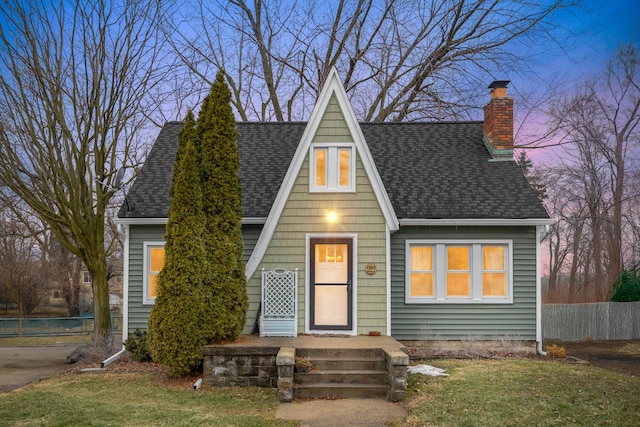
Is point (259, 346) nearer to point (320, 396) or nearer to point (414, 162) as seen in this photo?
point (320, 396)

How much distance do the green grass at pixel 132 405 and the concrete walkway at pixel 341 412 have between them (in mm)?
268

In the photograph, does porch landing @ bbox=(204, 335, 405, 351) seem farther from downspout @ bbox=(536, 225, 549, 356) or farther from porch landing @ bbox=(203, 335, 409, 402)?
downspout @ bbox=(536, 225, 549, 356)

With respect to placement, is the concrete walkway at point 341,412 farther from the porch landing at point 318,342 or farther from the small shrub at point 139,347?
the small shrub at point 139,347

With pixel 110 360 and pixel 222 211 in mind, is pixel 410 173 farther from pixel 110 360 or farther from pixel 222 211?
pixel 110 360

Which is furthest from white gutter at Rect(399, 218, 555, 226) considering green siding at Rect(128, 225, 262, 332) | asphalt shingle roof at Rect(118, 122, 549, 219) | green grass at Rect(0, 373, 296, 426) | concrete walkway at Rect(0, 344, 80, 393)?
concrete walkway at Rect(0, 344, 80, 393)

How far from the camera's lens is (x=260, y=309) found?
37.8ft

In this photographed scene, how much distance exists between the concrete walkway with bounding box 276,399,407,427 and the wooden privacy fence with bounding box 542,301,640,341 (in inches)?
441

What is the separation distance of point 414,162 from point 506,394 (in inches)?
279

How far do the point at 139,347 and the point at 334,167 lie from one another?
5.56 m

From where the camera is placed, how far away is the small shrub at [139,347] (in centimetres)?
1140

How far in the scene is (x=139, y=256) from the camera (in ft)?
41.4

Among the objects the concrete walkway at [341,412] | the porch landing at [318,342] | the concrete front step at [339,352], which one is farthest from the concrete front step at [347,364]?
the concrete walkway at [341,412]

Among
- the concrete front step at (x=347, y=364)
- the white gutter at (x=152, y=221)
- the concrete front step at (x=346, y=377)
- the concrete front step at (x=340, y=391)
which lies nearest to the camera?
the concrete front step at (x=340, y=391)

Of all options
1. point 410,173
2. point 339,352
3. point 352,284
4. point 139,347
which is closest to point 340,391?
point 339,352
